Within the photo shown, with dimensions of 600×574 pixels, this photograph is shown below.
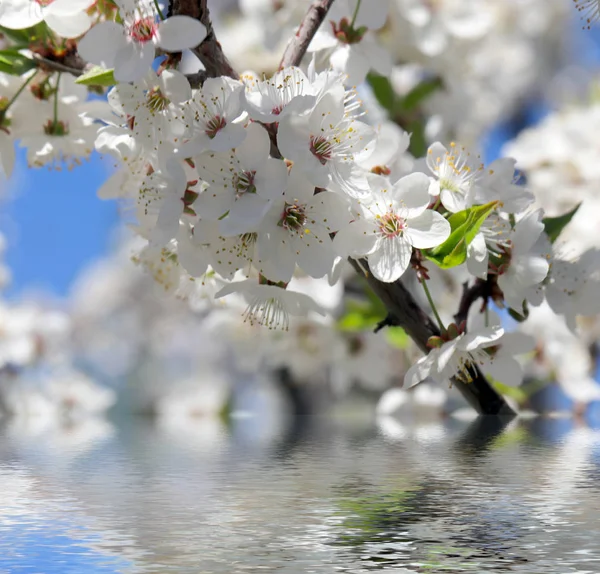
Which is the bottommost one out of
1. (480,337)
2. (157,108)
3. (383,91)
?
(480,337)

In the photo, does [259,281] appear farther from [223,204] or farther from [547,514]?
[547,514]

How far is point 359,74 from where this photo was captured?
2.95 ft

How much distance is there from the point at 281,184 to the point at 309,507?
24 centimetres

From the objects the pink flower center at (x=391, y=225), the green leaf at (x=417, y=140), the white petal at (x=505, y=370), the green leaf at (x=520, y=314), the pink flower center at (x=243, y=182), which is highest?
the green leaf at (x=417, y=140)

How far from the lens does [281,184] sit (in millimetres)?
637

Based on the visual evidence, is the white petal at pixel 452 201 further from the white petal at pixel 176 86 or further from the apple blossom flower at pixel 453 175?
the white petal at pixel 176 86

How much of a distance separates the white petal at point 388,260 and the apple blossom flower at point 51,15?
315 mm

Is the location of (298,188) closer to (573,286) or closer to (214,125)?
(214,125)

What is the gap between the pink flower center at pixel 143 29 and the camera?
69 centimetres

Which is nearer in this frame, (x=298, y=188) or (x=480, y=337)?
(x=298, y=188)

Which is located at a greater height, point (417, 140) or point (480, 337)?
point (417, 140)

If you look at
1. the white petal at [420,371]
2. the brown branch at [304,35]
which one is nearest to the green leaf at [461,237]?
the white petal at [420,371]

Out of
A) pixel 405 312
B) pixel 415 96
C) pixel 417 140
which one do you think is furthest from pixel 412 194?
pixel 415 96

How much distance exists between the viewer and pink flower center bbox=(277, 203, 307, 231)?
657 mm
